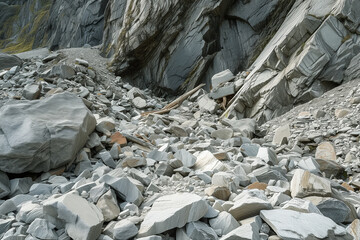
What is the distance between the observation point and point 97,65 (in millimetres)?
24625

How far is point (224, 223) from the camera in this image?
3.91m

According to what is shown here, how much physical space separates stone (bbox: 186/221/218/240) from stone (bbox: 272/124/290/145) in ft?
25.1

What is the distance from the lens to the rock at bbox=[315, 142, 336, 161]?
8.94 metres

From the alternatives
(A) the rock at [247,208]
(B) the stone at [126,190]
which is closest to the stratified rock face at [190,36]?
(B) the stone at [126,190]

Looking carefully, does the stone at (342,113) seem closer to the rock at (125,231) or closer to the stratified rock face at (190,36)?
the rock at (125,231)

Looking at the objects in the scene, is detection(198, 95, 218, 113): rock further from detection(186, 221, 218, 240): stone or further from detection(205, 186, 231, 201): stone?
detection(186, 221, 218, 240): stone

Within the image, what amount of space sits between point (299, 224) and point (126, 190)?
107 inches

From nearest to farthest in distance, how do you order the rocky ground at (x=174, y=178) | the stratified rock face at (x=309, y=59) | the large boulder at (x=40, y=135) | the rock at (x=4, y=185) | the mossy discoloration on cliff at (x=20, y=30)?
the rocky ground at (x=174, y=178)
the rock at (x=4, y=185)
the large boulder at (x=40, y=135)
the stratified rock face at (x=309, y=59)
the mossy discoloration on cliff at (x=20, y=30)

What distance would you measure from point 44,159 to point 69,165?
66cm

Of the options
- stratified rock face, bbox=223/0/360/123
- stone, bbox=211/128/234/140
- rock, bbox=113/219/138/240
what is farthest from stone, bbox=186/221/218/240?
stratified rock face, bbox=223/0/360/123

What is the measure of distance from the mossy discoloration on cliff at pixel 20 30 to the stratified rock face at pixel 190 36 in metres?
64.1

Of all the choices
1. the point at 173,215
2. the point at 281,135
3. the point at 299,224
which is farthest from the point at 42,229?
the point at 281,135

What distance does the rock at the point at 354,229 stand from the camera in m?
3.86

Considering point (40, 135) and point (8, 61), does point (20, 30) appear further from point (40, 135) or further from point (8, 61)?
point (40, 135)
